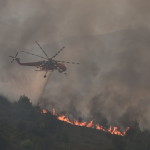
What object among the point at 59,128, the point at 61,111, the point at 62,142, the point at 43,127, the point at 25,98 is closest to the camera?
the point at 62,142

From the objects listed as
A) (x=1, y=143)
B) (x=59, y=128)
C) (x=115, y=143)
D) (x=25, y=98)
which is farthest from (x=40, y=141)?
(x=25, y=98)

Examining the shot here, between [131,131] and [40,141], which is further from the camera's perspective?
[131,131]

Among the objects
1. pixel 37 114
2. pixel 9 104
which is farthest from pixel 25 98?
pixel 37 114

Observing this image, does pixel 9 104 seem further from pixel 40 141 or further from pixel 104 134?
pixel 40 141

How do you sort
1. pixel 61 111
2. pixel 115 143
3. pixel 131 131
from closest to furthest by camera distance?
pixel 115 143 → pixel 131 131 → pixel 61 111

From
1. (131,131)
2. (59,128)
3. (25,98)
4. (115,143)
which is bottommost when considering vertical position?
(115,143)

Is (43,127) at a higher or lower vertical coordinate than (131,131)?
lower

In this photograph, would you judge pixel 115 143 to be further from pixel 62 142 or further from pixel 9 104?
pixel 9 104
